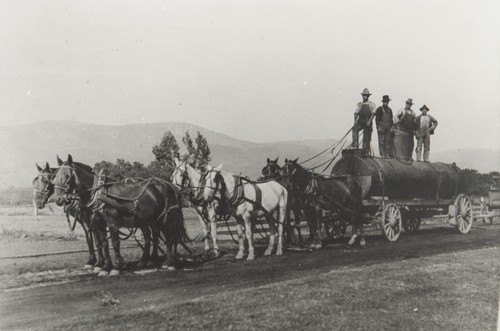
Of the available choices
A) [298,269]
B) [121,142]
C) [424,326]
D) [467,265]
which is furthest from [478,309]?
[121,142]

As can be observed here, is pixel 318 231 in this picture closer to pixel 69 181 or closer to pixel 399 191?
pixel 399 191

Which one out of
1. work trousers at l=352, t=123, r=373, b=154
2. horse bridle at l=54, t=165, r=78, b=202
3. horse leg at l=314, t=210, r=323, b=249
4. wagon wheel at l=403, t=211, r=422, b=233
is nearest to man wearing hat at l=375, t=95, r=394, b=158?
work trousers at l=352, t=123, r=373, b=154

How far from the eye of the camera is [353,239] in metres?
15.3

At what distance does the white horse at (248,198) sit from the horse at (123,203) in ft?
3.92

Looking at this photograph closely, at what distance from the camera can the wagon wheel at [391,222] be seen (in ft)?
51.2

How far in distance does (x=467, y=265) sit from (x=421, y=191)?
7167 mm

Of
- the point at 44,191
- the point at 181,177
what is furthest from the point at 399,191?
the point at 44,191

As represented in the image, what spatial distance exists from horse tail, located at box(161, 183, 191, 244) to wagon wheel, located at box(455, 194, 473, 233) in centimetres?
1193

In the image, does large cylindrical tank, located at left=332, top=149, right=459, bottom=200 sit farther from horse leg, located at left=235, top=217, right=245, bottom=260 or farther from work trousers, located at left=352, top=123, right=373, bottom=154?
horse leg, located at left=235, top=217, right=245, bottom=260

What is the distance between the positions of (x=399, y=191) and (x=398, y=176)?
0.53 metres

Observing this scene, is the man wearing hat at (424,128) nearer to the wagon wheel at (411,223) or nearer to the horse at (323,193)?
the wagon wheel at (411,223)

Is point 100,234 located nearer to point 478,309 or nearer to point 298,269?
point 298,269

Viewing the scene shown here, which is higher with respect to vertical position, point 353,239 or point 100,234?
point 100,234

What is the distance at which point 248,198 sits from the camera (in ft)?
40.9
